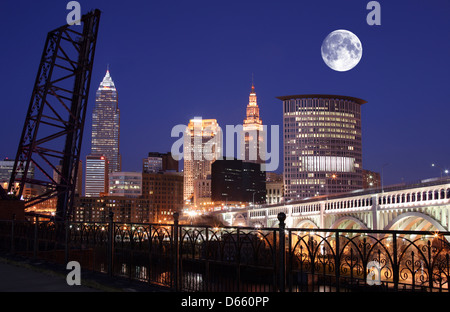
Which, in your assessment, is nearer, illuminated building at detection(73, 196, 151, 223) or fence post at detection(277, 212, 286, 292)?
fence post at detection(277, 212, 286, 292)

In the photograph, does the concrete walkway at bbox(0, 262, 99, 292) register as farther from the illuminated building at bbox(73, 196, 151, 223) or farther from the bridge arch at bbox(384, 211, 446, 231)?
the illuminated building at bbox(73, 196, 151, 223)

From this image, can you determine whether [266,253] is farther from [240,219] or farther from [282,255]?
[240,219]

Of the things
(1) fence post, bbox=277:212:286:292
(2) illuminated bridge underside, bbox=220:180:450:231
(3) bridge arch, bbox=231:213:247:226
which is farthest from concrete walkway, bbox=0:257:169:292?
(3) bridge arch, bbox=231:213:247:226

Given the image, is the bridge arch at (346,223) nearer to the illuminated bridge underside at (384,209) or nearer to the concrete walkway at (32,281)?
the illuminated bridge underside at (384,209)

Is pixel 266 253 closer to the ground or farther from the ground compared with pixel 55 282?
farther from the ground

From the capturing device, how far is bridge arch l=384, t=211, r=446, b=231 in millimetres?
58688

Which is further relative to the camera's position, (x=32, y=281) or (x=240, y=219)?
(x=240, y=219)

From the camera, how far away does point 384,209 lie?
67.7 metres

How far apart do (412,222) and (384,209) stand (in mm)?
4214

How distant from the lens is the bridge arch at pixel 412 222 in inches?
2311

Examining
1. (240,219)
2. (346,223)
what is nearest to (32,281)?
(346,223)

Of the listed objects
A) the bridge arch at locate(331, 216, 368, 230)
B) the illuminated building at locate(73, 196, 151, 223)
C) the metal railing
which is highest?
the illuminated building at locate(73, 196, 151, 223)

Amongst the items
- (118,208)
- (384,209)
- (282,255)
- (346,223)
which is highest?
(118,208)

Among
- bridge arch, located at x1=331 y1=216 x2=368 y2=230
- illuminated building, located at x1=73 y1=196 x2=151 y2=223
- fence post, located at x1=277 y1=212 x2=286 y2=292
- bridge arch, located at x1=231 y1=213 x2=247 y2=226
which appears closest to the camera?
fence post, located at x1=277 y1=212 x2=286 y2=292
